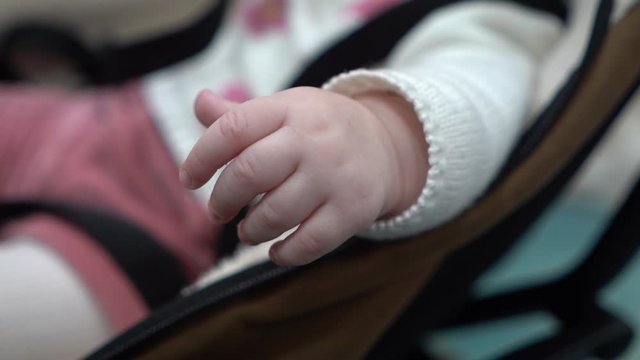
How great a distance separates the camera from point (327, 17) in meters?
0.59

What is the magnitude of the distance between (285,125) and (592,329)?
0.24 metres

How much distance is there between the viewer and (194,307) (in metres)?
0.31

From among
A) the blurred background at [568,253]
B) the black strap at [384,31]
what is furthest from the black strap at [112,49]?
the blurred background at [568,253]

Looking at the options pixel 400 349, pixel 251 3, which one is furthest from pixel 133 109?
pixel 400 349

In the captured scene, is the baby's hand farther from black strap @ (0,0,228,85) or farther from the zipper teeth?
black strap @ (0,0,228,85)

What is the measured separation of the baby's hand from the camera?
0.86 ft

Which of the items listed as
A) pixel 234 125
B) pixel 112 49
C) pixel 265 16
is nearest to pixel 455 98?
pixel 234 125

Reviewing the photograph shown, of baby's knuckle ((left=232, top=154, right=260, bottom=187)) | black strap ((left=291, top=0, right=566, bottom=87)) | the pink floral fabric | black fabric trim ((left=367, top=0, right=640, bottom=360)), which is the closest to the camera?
baby's knuckle ((left=232, top=154, right=260, bottom=187))

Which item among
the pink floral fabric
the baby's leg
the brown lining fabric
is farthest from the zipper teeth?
the pink floral fabric

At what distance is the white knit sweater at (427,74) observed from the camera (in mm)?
326

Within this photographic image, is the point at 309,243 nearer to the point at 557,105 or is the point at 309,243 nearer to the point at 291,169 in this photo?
the point at 291,169

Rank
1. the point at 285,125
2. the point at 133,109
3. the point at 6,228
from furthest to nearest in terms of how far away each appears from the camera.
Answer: the point at 133,109 < the point at 6,228 < the point at 285,125

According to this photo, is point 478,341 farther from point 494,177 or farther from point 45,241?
point 45,241

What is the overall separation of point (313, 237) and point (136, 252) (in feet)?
0.72
